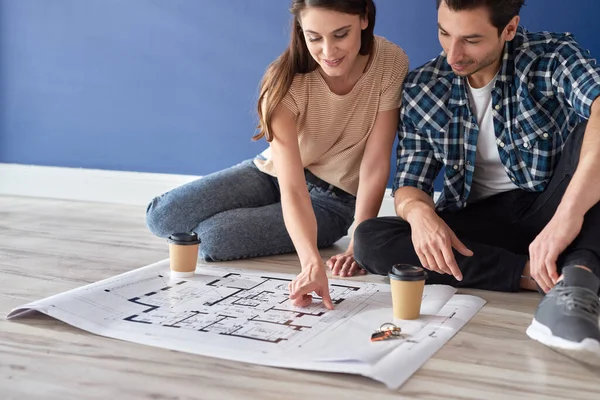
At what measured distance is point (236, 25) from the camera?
112 inches

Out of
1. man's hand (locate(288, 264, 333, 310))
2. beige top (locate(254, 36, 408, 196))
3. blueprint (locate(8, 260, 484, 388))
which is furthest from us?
beige top (locate(254, 36, 408, 196))

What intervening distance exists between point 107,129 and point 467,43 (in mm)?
1832

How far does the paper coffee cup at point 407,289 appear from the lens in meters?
1.42

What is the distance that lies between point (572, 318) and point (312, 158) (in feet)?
3.08

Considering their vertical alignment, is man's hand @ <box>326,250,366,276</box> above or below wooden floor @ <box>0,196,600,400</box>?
above

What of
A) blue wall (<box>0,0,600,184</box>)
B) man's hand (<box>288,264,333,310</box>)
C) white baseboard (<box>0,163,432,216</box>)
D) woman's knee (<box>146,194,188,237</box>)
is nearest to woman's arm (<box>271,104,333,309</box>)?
man's hand (<box>288,264,333,310</box>)

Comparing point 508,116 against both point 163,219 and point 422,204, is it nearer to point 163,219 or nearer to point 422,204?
point 422,204

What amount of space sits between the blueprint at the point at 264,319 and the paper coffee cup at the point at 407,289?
0.02m

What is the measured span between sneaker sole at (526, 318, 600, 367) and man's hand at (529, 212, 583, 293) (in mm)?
140

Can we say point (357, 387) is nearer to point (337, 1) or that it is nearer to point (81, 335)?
point (81, 335)

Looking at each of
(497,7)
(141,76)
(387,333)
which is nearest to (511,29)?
(497,7)

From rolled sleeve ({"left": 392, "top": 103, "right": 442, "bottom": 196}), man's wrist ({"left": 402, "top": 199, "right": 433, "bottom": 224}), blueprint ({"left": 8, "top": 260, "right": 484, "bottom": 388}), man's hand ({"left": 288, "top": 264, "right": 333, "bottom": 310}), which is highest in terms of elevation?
rolled sleeve ({"left": 392, "top": 103, "right": 442, "bottom": 196})

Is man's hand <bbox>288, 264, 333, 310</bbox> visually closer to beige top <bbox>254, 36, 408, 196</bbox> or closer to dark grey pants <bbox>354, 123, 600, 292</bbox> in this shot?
dark grey pants <bbox>354, 123, 600, 292</bbox>

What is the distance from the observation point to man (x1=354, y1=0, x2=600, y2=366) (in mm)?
1549
